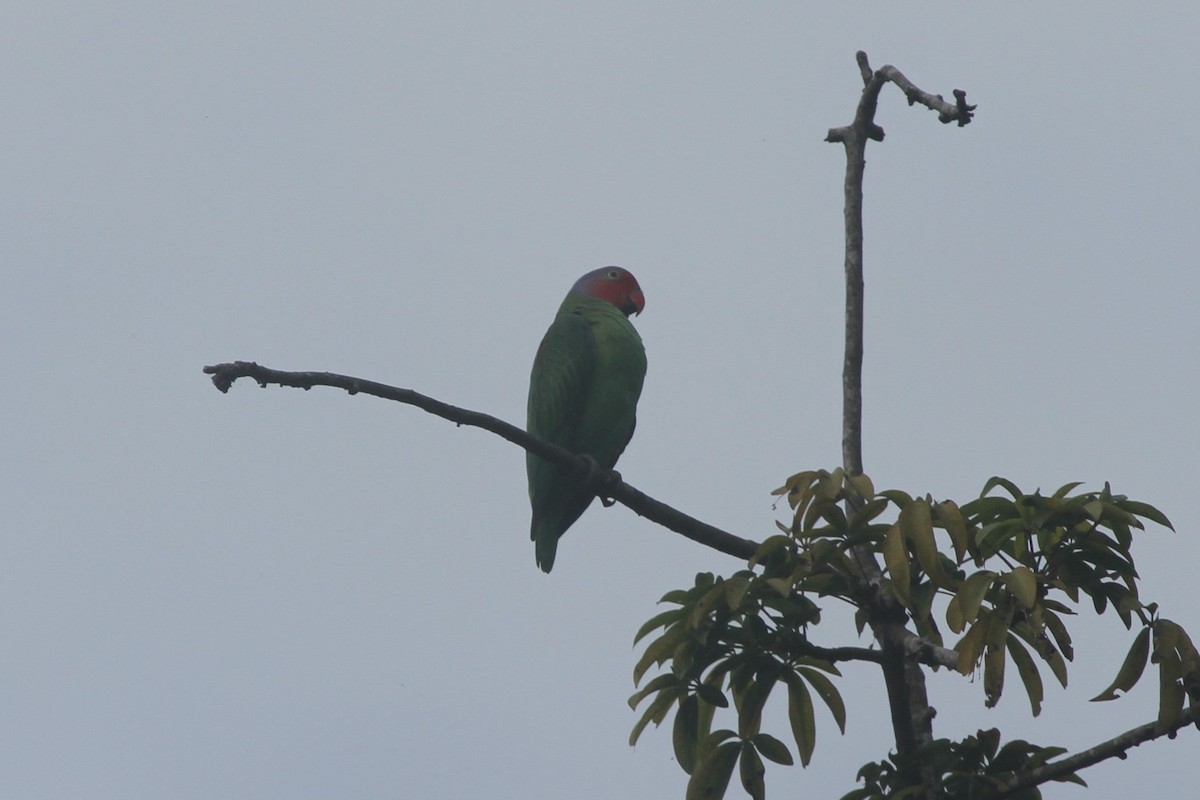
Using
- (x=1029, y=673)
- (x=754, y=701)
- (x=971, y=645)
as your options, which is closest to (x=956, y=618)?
(x=971, y=645)

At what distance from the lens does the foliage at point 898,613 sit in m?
2.23

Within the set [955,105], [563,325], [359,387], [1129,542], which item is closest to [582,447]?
[563,325]

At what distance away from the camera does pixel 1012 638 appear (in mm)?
2418

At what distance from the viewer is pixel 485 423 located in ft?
10.4

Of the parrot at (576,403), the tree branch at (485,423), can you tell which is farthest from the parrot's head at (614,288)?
the tree branch at (485,423)

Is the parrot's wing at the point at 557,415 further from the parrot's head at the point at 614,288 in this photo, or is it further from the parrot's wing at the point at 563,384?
the parrot's head at the point at 614,288

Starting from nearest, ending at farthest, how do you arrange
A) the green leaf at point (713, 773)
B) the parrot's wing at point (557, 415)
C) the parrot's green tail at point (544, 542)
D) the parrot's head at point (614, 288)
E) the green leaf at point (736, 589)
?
the green leaf at point (736, 589) → the green leaf at point (713, 773) → the parrot's wing at point (557, 415) → the parrot's green tail at point (544, 542) → the parrot's head at point (614, 288)

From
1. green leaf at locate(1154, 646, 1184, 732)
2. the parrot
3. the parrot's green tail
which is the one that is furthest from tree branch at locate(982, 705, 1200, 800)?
the parrot's green tail

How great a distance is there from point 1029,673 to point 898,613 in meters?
0.27

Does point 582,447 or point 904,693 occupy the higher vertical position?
point 582,447

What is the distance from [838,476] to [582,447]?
3445 mm

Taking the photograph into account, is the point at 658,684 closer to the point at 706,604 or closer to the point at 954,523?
the point at 706,604

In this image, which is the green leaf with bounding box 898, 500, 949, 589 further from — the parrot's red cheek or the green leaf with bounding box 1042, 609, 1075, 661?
the parrot's red cheek

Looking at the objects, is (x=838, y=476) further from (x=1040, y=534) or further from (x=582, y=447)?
(x=582, y=447)
